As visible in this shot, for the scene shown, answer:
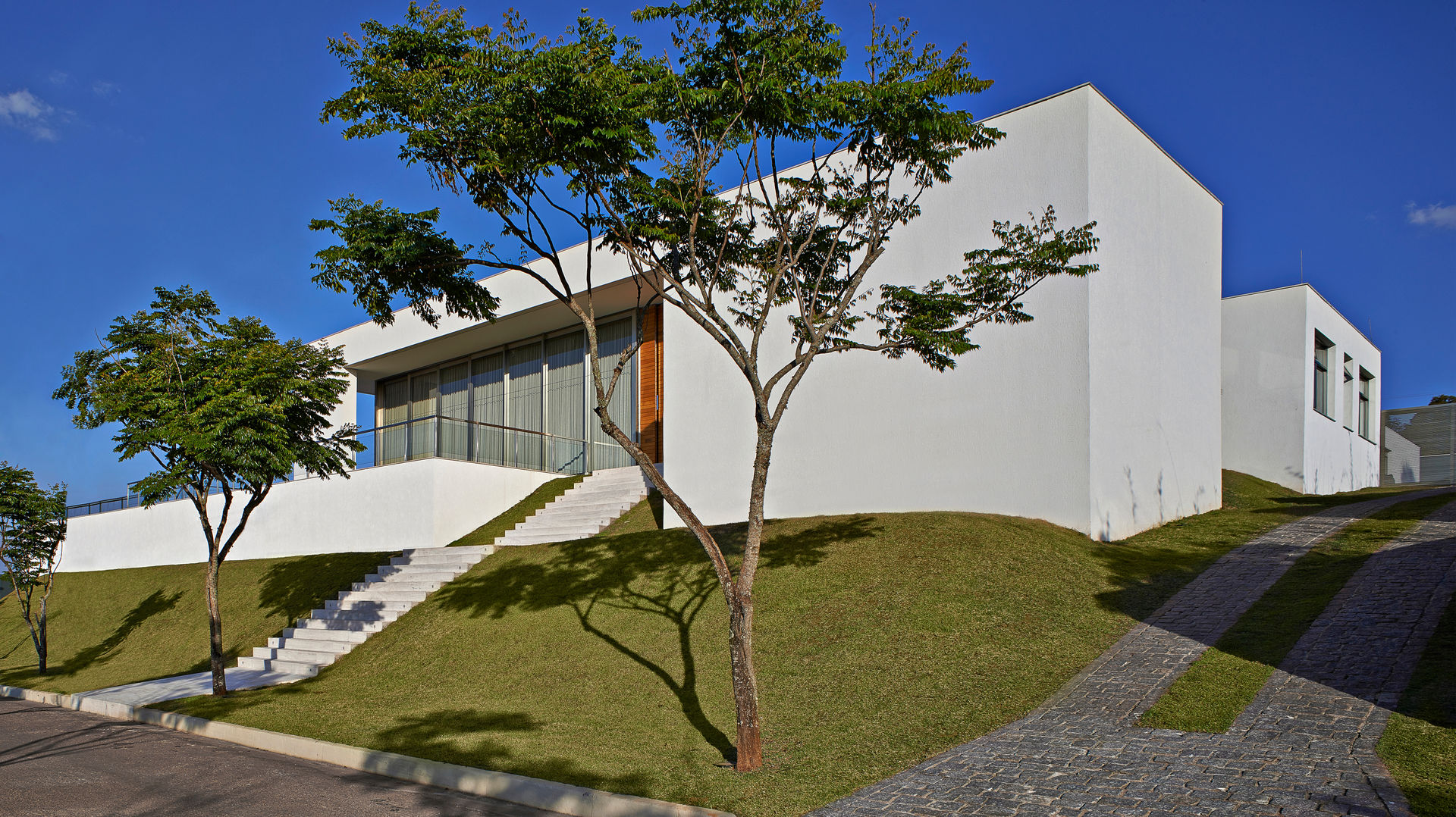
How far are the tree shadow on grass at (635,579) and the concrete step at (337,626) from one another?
4.09 feet

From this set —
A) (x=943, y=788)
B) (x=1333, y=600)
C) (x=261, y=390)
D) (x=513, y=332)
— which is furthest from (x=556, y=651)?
(x=513, y=332)

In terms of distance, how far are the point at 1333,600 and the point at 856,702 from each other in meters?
5.37

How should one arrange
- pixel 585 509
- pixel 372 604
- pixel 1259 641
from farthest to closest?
1. pixel 585 509
2. pixel 372 604
3. pixel 1259 641

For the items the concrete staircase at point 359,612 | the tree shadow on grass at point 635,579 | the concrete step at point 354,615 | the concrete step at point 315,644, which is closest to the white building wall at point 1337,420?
the tree shadow on grass at point 635,579

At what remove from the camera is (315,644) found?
15.0 metres

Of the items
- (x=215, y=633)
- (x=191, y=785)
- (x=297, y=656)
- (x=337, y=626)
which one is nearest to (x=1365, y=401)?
(x=337, y=626)

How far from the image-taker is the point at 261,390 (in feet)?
39.8

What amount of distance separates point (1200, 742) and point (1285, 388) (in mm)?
21606

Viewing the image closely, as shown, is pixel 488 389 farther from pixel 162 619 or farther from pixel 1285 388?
pixel 1285 388

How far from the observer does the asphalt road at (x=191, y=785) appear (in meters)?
6.50

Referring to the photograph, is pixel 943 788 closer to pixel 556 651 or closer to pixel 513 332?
pixel 556 651

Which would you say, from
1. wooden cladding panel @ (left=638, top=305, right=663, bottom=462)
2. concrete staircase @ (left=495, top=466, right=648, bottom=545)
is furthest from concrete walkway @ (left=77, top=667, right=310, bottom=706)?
wooden cladding panel @ (left=638, top=305, right=663, bottom=462)

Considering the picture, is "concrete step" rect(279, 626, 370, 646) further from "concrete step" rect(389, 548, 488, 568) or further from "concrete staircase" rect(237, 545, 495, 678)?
"concrete step" rect(389, 548, 488, 568)

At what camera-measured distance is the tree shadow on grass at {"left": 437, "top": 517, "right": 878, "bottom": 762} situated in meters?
11.7
